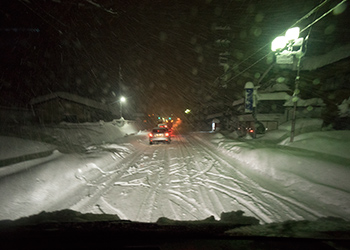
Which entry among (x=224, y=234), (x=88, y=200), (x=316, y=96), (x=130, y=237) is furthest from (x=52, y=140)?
(x=316, y=96)

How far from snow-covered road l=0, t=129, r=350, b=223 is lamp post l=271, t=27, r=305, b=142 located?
4392 millimetres

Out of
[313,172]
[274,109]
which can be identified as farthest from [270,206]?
[274,109]

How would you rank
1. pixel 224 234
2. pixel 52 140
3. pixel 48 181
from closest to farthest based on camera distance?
pixel 224 234 → pixel 48 181 → pixel 52 140

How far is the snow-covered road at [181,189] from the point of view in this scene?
11.8ft

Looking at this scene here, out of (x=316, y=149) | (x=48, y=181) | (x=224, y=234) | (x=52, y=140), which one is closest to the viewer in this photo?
(x=224, y=234)

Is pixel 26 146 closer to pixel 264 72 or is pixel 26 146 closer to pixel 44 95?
pixel 44 95

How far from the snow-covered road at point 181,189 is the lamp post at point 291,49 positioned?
4.39 metres

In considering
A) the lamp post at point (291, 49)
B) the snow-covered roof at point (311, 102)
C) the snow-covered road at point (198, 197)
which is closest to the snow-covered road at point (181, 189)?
the snow-covered road at point (198, 197)

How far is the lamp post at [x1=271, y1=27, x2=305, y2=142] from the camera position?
858 cm

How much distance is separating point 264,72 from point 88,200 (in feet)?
85.1

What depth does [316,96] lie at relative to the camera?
17.4 metres

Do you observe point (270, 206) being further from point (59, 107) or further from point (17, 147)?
point (59, 107)

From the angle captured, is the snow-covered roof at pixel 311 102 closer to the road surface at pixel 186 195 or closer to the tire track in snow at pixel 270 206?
the road surface at pixel 186 195

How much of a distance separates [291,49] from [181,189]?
9852 mm
